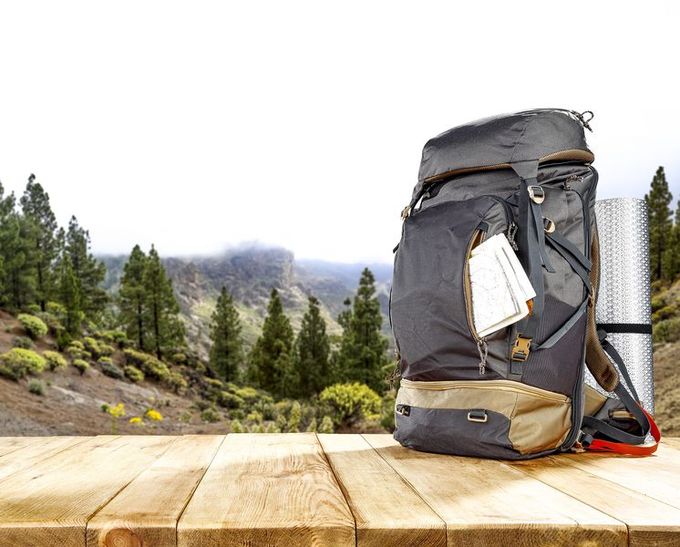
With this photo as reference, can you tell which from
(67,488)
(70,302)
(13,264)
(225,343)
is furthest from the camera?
(225,343)

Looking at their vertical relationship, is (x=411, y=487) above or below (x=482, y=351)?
below

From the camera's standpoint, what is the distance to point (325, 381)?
1802 centimetres

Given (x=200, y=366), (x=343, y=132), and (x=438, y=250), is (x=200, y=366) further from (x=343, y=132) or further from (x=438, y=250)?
(x=438, y=250)

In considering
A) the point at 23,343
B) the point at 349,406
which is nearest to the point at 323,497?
the point at 349,406

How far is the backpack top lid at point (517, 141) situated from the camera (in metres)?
1.42

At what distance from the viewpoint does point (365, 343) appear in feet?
50.9

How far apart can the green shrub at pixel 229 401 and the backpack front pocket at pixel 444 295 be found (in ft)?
52.7

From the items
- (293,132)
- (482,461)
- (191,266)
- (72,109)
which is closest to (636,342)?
(482,461)

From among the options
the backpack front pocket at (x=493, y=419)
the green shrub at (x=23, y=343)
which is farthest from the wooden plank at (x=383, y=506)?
the green shrub at (x=23, y=343)

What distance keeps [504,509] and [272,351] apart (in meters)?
19.4

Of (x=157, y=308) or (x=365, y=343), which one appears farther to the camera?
(x=157, y=308)

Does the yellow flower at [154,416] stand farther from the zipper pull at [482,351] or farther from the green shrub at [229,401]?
the zipper pull at [482,351]

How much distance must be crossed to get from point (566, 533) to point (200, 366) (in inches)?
753

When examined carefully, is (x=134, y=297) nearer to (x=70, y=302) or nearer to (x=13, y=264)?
(x=70, y=302)
